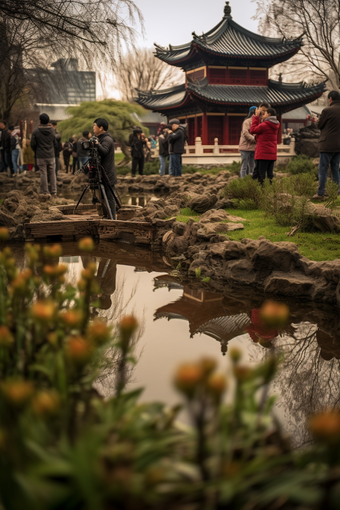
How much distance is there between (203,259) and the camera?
6.36 meters

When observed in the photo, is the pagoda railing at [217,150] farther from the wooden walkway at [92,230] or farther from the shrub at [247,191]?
the wooden walkway at [92,230]

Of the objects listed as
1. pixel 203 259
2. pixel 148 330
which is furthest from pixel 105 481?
pixel 203 259

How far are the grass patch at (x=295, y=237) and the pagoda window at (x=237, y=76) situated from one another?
22.5 meters

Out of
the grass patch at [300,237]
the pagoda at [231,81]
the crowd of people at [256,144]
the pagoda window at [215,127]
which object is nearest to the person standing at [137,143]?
the crowd of people at [256,144]

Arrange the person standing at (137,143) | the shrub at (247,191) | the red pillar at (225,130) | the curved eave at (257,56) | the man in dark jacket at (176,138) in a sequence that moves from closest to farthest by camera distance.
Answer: the shrub at (247,191) < the man in dark jacket at (176,138) < the person standing at (137,143) < the curved eave at (257,56) < the red pillar at (225,130)

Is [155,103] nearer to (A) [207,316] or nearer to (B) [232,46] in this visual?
(B) [232,46]

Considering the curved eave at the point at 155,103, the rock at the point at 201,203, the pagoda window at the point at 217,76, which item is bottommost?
the rock at the point at 201,203

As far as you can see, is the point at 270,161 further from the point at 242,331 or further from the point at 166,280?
the point at 242,331

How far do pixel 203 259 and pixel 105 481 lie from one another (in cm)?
543

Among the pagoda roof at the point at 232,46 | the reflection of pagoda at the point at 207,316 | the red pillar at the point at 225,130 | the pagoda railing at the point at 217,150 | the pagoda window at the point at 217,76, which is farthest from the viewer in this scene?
the red pillar at the point at 225,130

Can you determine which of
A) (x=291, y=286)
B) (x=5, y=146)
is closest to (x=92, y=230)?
(x=291, y=286)

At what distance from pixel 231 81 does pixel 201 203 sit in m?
22.0

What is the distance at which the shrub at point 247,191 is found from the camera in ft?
31.1

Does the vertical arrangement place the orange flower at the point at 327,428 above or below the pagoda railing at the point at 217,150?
below
